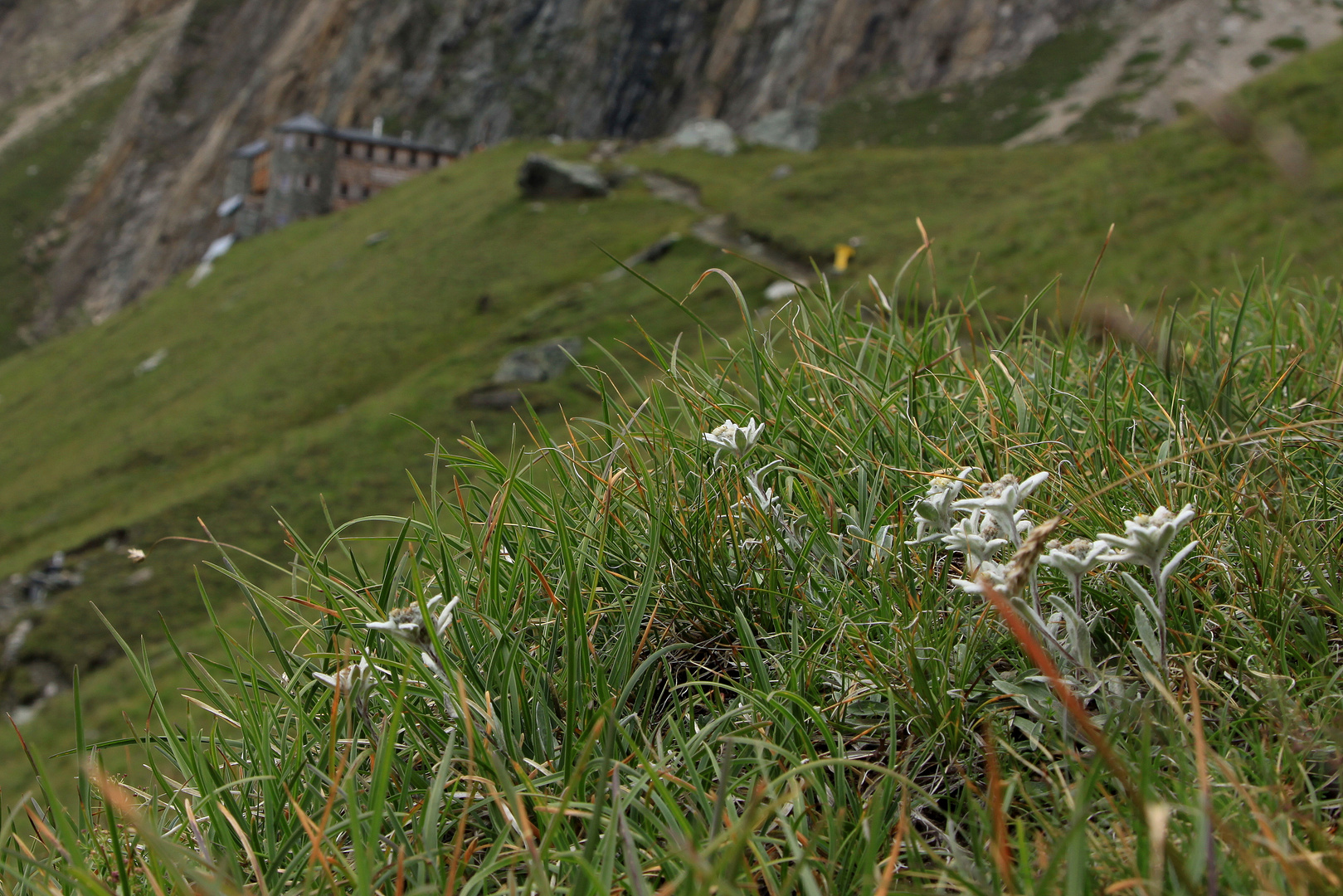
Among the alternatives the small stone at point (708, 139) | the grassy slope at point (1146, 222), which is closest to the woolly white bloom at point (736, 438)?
Answer: the grassy slope at point (1146, 222)

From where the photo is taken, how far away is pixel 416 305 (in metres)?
51.8

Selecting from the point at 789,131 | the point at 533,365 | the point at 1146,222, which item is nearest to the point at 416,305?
the point at 533,365

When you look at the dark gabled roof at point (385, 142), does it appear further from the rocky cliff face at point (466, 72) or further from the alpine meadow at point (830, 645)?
the alpine meadow at point (830, 645)

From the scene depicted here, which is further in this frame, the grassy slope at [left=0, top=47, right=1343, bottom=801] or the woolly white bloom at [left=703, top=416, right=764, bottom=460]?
the grassy slope at [left=0, top=47, right=1343, bottom=801]

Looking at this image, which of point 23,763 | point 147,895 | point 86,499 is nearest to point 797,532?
point 147,895

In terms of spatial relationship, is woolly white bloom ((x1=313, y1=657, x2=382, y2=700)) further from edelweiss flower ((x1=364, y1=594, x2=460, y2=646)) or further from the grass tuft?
edelweiss flower ((x1=364, y1=594, x2=460, y2=646))

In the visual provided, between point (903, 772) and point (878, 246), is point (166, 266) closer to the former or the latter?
point (878, 246)

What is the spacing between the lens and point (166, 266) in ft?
419

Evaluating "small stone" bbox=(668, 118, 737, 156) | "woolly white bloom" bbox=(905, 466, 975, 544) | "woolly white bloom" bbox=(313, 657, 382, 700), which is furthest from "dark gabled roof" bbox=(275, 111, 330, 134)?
"woolly white bloom" bbox=(905, 466, 975, 544)

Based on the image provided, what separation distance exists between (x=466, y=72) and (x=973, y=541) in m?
138

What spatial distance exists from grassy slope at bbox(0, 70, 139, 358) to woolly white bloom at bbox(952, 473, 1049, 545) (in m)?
171

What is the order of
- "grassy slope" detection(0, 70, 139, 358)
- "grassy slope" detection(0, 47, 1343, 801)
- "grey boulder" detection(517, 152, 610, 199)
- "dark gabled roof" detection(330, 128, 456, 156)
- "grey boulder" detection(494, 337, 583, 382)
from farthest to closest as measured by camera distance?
1. "grassy slope" detection(0, 70, 139, 358)
2. "dark gabled roof" detection(330, 128, 456, 156)
3. "grey boulder" detection(517, 152, 610, 199)
4. "grey boulder" detection(494, 337, 583, 382)
5. "grassy slope" detection(0, 47, 1343, 801)

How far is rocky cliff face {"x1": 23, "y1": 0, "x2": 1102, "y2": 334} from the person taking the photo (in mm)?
97312

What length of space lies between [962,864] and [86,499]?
153 ft
